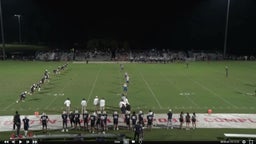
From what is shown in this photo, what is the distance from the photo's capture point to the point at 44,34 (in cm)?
10012

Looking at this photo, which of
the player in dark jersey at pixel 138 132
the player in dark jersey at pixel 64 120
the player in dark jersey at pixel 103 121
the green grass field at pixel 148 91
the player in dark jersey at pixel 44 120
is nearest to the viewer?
the player in dark jersey at pixel 138 132

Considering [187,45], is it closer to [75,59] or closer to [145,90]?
[75,59]

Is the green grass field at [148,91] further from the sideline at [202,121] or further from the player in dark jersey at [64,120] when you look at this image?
the player in dark jersey at [64,120]

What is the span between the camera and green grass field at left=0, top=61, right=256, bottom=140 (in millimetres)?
26859

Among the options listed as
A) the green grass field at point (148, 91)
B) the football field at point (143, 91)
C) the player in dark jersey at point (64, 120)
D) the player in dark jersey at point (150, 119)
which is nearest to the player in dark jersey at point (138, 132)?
the green grass field at point (148, 91)

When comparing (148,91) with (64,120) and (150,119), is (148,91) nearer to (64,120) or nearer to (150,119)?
(150,119)

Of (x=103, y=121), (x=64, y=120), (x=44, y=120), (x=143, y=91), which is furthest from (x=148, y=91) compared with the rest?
(x=44, y=120)

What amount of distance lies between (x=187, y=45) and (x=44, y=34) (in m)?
38.5

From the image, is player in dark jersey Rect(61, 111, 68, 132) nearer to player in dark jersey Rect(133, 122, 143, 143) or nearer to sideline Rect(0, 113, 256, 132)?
sideline Rect(0, 113, 256, 132)

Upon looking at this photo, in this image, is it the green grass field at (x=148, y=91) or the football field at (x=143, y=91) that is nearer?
the green grass field at (x=148, y=91)

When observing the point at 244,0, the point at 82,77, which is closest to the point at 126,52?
the point at 244,0

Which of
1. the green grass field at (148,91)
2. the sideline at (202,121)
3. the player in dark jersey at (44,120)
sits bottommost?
the sideline at (202,121)

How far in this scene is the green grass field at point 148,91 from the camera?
26.9 meters

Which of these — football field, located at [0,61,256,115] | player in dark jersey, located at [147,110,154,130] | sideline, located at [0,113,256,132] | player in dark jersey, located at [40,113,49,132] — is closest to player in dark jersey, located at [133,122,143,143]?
player in dark jersey, located at [147,110,154,130]
